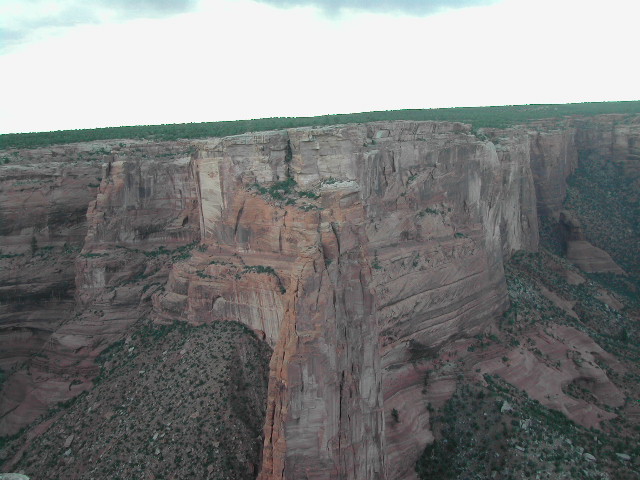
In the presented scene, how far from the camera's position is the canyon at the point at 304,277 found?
2131cm

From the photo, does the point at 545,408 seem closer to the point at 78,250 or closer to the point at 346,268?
the point at 346,268

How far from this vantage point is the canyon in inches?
839

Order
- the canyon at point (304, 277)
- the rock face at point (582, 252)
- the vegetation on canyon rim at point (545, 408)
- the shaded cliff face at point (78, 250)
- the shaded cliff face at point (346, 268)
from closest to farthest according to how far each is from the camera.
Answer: the shaded cliff face at point (346, 268) < the canyon at point (304, 277) < the vegetation on canyon rim at point (545, 408) < the shaded cliff face at point (78, 250) < the rock face at point (582, 252)

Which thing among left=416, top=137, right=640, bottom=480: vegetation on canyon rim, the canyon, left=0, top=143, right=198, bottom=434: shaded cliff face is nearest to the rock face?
left=416, top=137, right=640, bottom=480: vegetation on canyon rim

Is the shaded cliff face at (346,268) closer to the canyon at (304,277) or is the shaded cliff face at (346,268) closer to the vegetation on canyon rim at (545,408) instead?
the canyon at (304,277)

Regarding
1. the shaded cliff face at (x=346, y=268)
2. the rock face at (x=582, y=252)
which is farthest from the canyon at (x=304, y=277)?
the rock face at (x=582, y=252)

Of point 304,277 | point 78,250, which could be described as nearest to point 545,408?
point 304,277

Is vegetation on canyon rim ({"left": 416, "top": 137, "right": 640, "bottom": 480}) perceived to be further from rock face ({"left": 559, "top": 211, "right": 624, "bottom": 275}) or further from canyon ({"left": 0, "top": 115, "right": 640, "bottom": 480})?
rock face ({"left": 559, "top": 211, "right": 624, "bottom": 275})

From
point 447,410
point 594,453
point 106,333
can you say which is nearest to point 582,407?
point 594,453

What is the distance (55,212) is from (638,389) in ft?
130

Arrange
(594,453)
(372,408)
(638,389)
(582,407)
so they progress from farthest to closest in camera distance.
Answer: (638,389)
(582,407)
(594,453)
(372,408)

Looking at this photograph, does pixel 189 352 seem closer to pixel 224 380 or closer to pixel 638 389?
pixel 224 380

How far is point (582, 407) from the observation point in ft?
115

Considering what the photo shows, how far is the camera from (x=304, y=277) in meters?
21.0
